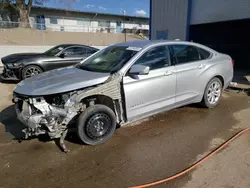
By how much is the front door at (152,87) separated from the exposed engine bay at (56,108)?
1.03 ft

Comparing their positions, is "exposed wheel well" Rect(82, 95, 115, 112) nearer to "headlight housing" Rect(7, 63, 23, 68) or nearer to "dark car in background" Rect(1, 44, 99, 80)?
"dark car in background" Rect(1, 44, 99, 80)

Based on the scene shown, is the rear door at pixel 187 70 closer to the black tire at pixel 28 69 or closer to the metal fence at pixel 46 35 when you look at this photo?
the black tire at pixel 28 69

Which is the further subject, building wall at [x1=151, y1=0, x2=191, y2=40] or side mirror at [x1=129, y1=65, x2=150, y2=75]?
building wall at [x1=151, y1=0, x2=191, y2=40]

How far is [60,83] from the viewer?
310 cm

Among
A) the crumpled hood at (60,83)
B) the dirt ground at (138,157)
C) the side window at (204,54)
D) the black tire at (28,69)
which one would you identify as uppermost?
the side window at (204,54)

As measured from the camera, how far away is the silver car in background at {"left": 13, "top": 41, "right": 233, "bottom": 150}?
118 inches

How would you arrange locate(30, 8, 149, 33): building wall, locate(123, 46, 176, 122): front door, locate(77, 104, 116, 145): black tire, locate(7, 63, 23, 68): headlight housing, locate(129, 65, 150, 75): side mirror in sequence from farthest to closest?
locate(30, 8, 149, 33): building wall < locate(7, 63, 23, 68): headlight housing < locate(123, 46, 176, 122): front door < locate(129, 65, 150, 75): side mirror < locate(77, 104, 116, 145): black tire

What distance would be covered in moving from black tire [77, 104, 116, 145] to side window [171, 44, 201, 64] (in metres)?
1.80

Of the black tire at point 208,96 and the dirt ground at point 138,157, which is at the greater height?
the black tire at point 208,96

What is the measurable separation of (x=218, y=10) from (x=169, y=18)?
3.26 meters

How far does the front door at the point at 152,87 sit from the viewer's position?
133 inches

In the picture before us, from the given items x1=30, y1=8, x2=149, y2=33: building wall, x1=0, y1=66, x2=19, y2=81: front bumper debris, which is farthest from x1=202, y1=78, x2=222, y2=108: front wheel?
x1=30, y1=8, x2=149, y2=33: building wall

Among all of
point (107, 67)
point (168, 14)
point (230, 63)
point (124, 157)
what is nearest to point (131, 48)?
point (107, 67)

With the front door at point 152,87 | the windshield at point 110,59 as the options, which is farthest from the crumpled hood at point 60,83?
the front door at point 152,87
